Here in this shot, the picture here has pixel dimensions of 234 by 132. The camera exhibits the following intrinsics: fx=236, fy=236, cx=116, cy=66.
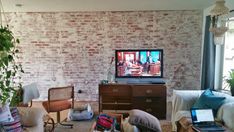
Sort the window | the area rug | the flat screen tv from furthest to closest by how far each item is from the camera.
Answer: the flat screen tv
the window
the area rug

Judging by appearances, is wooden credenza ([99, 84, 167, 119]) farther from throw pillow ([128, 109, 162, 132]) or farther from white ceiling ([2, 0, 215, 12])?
throw pillow ([128, 109, 162, 132])

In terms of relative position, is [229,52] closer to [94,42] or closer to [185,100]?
[185,100]

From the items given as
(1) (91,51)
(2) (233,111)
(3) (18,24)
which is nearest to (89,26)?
(1) (91,51)

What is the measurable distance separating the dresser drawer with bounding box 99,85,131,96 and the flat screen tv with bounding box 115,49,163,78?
429mm

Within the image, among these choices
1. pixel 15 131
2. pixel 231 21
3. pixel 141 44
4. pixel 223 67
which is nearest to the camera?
pixel 15 131

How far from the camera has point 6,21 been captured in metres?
5.94

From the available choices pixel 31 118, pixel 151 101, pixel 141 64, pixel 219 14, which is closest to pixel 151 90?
pixel 151 101

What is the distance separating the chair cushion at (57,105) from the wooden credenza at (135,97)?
0.77m

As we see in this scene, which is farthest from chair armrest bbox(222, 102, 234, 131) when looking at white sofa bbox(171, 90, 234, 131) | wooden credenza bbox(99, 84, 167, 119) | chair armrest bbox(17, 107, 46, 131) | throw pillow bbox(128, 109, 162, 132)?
chair armrest bbox(17, 107, 46, 131)

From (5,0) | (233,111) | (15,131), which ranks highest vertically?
(5,0)

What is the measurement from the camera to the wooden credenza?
4781mm

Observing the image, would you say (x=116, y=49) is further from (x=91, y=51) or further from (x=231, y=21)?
(x=231, y=21)

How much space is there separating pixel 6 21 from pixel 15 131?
394 centimetres

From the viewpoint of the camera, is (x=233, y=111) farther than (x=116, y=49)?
No
